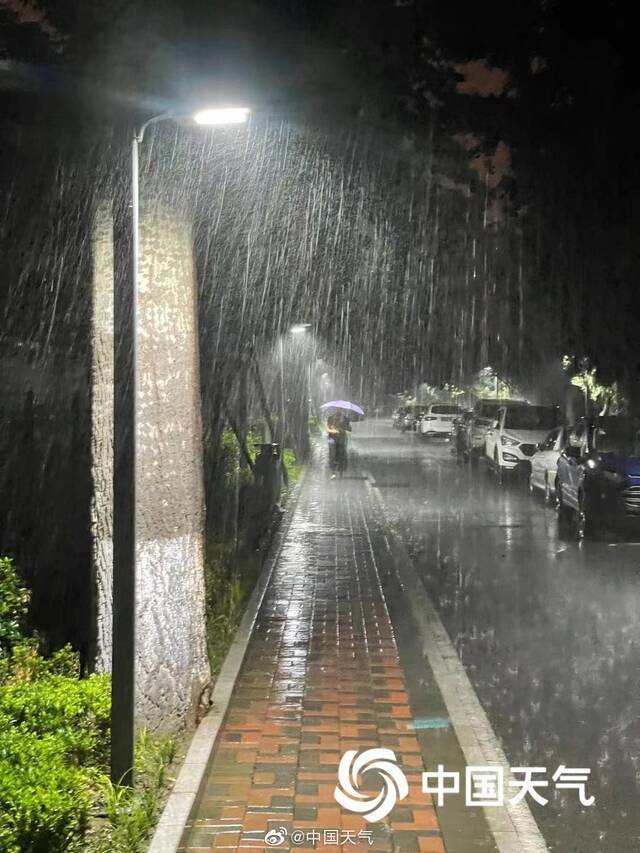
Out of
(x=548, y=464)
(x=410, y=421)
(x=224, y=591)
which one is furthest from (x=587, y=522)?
(x=410, y=421)

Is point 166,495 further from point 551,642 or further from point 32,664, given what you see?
point 551,642

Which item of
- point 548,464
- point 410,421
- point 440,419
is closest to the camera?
point 548,464

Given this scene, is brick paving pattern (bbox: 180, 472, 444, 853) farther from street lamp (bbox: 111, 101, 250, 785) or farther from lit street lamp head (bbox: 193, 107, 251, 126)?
lit street lamp head (bbox: 193, 107, 251, 126)

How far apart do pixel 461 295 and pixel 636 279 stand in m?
15.2

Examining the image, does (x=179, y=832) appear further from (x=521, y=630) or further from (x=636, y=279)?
(x=636, y=279)

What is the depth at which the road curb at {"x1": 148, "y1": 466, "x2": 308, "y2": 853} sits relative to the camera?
13.8 feet

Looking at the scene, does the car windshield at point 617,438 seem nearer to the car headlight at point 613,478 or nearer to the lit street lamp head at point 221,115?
the car headlight at point 613,478

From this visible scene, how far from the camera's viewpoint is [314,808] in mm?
4492

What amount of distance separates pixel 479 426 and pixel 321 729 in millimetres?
22394

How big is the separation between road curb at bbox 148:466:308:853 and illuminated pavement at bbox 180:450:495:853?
0.22 ft

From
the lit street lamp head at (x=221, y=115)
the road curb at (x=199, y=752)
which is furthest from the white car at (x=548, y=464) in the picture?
the lit street lamp head at (x=221, y=115)
